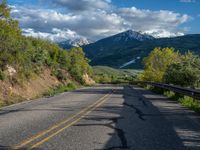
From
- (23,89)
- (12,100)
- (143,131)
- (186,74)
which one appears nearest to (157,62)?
(186,74)

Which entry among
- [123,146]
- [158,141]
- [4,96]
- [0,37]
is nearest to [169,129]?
[158,141]

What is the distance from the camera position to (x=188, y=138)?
9375 millimetres

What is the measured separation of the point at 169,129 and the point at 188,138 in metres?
1.35

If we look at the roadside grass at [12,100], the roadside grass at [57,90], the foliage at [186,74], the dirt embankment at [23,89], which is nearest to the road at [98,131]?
the roadside grass at [12,100]

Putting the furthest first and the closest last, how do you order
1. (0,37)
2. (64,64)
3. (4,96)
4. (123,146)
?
(64,64)
(0,37)
(4,96)
(123,146)

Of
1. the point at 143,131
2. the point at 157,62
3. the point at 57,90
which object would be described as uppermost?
the point at 157,62

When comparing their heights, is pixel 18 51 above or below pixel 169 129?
above

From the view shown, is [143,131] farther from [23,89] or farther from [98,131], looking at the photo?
[23,89]

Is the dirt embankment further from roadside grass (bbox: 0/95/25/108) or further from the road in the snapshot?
the road

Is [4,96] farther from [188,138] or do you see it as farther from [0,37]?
[188,138]

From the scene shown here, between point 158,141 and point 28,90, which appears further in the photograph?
point 28,90

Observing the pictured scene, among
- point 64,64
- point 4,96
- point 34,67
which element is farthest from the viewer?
point 64,64

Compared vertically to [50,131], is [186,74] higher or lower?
higher

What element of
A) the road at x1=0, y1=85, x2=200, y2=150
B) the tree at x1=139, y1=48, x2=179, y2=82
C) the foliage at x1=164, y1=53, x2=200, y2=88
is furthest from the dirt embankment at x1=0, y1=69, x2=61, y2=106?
the tree at x1=139, y1=48, x2=179, y2=82
